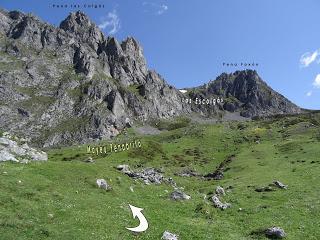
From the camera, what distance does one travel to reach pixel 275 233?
35.8 meters

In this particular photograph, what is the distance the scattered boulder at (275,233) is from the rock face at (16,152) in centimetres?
2999

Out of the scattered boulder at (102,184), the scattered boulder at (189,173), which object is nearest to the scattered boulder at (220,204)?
the scattered boulder at (102,184)

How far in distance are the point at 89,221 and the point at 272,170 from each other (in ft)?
178

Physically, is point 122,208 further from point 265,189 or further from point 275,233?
point 265,189

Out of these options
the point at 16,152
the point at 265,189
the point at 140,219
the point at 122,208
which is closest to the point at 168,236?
the point at 140,219

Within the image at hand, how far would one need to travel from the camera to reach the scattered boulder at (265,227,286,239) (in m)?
35.5

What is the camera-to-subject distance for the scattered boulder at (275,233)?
35.5m

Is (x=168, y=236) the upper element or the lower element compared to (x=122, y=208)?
lower

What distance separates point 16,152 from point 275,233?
1317 inches

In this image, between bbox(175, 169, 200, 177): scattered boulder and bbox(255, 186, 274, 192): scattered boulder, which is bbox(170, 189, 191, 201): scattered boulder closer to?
bbox(255, 186, 274, 192): scattered boulder

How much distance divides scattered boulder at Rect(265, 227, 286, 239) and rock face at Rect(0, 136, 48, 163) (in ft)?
98.4

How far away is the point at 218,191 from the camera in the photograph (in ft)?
185

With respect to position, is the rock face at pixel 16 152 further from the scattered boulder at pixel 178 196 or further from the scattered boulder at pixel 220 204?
the scattered boulder at pixel 220 204

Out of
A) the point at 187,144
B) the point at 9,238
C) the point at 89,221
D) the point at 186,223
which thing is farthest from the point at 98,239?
the point at 187,144
